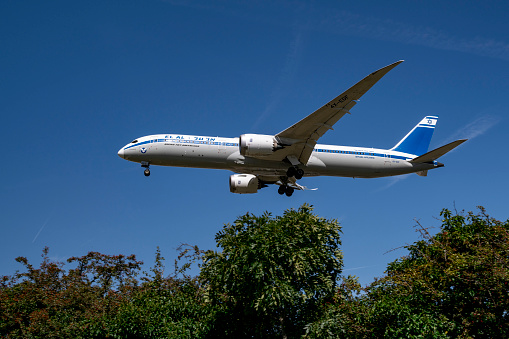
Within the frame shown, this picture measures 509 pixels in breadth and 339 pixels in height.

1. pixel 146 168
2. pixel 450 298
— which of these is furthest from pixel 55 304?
pixel 450 298

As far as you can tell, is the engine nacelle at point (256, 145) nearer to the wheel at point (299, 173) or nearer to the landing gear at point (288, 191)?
the wheel at point (299, 173)

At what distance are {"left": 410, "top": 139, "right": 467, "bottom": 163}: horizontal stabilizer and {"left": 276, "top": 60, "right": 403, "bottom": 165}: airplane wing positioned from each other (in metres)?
7.19

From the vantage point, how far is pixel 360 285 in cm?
2469

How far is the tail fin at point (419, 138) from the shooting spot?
35.4 meters

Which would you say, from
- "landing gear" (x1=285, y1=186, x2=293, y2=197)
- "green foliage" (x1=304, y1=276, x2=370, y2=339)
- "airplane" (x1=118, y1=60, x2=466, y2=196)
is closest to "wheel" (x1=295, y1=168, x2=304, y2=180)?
"airplane" (x1=118, y1=60, x2=466, y2=196)

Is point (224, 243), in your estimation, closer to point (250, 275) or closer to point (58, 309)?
point (250, 275)

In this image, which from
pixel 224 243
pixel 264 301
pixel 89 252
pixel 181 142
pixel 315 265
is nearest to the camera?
pixel 264 301

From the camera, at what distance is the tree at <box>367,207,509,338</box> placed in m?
18.8

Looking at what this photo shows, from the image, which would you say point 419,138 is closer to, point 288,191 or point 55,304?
point 288,191

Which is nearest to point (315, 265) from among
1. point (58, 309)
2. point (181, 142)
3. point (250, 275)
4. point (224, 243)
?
point (250, 275)

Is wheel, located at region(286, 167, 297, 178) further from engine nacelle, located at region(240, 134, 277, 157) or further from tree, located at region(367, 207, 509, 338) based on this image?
tree, located at region(367, 207, 509, 338)

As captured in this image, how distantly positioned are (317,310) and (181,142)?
41.2ft

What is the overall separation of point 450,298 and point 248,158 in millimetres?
14103

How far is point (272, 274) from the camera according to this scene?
24.3 meters
